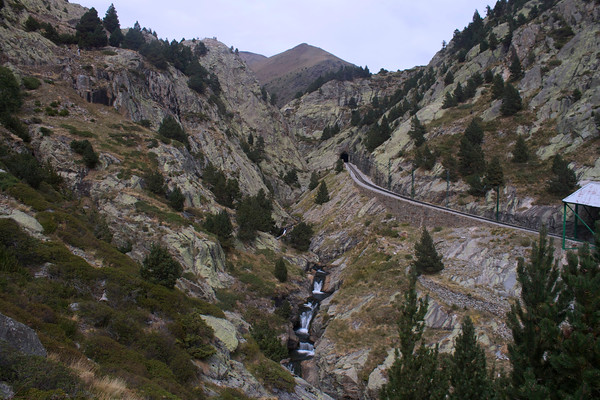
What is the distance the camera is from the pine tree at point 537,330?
9.95m

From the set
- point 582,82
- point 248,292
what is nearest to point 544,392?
point 248,292

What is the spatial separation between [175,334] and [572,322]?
50.0 feet

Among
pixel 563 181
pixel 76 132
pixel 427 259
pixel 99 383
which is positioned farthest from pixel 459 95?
pixel 99 383

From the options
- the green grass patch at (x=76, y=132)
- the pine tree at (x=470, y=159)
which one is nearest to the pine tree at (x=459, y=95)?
the pine tree at (x=470, y=159)

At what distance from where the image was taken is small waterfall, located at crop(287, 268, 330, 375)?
29694 millimetres

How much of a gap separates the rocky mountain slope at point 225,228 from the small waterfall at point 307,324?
2.86ft

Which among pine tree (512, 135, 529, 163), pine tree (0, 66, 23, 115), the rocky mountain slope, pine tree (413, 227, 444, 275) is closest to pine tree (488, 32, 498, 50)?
the rocky mountain slope

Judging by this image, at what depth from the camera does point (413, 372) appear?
14.1m

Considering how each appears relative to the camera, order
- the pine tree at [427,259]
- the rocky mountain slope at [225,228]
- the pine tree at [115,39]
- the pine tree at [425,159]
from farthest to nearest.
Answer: the pine tree at [115,39] → the pine tree at [425,159] → the pine tree at [427,259] → the rocky mountain slope at [225,228]

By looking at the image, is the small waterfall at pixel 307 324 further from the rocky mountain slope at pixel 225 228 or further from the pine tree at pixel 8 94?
the pine tree at pixel 8 94

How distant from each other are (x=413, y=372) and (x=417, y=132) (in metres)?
60.3

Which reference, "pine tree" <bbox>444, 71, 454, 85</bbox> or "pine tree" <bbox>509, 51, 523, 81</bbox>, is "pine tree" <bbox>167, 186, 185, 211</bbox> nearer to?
"pine tree" <bbox>509, 51, 523, 81</bbox>

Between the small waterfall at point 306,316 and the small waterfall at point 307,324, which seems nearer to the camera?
the small waterfall at point 307,324

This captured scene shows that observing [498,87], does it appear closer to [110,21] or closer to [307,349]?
[307,349]
